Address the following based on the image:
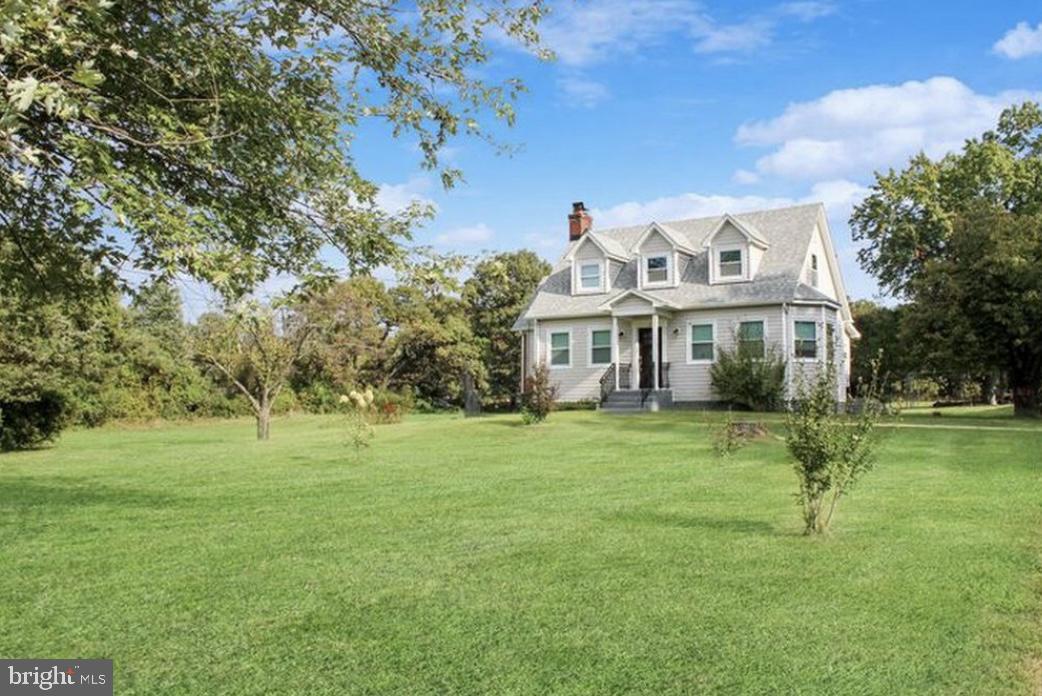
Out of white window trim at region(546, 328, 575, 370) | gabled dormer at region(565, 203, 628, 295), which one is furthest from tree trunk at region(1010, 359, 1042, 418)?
white window trim at region(546, 328, 575, 370)

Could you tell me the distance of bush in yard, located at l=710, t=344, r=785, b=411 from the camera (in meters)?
26.1

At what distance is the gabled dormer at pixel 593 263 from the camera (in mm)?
30828

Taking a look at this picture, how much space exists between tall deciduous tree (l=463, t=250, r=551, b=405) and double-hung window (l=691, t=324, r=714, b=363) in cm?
1668

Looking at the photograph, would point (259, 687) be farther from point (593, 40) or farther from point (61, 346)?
point (61, 346)

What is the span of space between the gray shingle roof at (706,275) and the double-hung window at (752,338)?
0.84m

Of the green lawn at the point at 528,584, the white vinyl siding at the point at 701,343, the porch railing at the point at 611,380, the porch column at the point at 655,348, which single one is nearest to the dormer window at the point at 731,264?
the white vinyl siding at the point at 701,343

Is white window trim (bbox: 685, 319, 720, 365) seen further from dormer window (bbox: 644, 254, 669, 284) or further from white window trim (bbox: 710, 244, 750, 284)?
dormer window (bbox: 644, 254, 669, 284)

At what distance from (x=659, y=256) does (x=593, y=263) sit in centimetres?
261

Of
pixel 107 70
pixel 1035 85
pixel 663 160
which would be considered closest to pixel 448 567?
pixel 107 70

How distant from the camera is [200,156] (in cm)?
623

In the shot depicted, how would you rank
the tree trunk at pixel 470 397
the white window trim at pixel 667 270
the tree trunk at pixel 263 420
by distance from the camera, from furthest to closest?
the tree trunk at pixel 470 397 < the white window trim at pixel 667 270 < the tree trunk at pixel 263 420

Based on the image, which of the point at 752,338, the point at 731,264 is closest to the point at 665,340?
the point at 752,338

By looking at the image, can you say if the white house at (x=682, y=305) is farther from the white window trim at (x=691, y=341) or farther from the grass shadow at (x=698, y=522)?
the grass shadow at (x=698, y=522)

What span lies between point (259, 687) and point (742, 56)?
1056 centimetres
